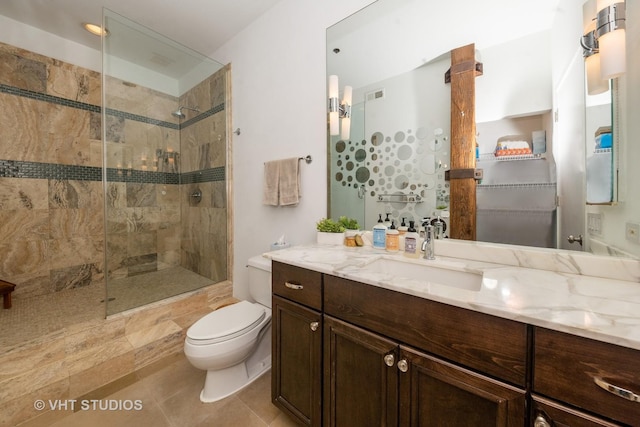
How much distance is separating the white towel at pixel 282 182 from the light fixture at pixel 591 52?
1484 millimetres

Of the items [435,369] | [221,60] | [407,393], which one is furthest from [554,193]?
[221,60]

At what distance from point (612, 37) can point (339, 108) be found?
118 cm

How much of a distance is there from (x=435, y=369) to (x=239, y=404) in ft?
Answer: 3.86

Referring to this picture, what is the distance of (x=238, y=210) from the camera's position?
7.94 feet

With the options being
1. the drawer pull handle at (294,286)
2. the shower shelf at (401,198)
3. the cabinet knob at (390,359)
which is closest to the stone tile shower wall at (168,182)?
the drawer pull handle at (294,286)

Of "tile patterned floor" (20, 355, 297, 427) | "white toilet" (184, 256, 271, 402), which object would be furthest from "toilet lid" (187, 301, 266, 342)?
"tile patterned floor" (20, 355, 297, 427)

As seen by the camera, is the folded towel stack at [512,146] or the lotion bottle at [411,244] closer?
the folded towel stack at [512,146]

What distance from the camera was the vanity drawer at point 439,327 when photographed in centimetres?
62

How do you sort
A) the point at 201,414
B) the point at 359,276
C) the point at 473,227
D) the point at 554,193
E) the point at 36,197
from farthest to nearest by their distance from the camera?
the point at 36,197
the point at 201,414
the point at 473,227
the point at 554,193
the point at 359,276

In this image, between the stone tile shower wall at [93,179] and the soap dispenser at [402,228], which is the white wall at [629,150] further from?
the stone tile shower wall at [93,179]

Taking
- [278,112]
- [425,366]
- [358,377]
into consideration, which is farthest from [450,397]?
[278,112]

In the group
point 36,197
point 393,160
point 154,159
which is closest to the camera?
point 393,160

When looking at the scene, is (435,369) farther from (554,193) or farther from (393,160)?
(393,160)

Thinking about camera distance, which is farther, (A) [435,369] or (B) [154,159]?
(B) [154,159]
